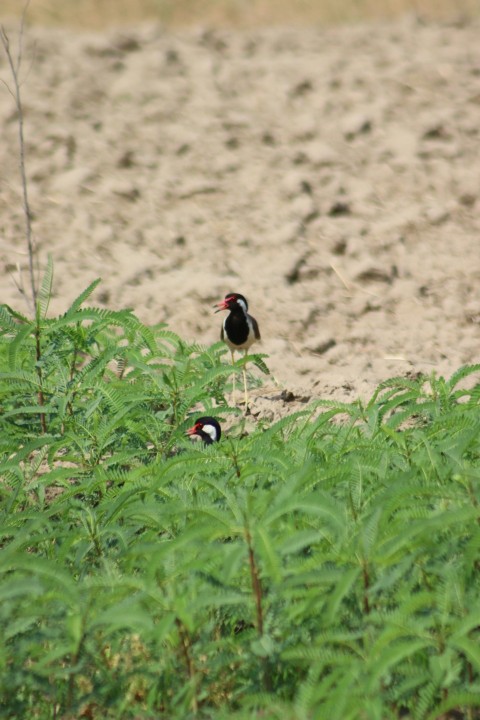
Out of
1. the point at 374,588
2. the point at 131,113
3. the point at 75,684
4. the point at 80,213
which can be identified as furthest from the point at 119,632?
the point at 131,113

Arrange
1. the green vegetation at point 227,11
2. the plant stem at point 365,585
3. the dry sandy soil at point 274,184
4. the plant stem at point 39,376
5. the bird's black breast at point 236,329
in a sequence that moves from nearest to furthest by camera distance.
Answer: the plant stem at point 365,585 < the plant stem at point 39,376 < the bird's black breast at point 236,329 < the dry sandy soil at point 274,184 < the green vegetation at point 227,11

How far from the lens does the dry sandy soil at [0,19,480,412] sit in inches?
284

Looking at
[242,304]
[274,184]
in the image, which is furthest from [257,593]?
[274,184]

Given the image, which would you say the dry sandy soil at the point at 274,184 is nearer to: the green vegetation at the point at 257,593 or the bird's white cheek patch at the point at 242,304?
the bird's white cheek patch at the point at 242,304

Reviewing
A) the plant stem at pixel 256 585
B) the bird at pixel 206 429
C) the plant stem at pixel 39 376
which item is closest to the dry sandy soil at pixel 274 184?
the bird at pixel 206 429

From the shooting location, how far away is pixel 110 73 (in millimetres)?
9352

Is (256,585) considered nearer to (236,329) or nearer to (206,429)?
(206,429)

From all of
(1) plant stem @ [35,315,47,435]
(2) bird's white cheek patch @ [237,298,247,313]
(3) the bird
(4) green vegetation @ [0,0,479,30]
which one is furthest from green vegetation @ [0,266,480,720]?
(4) green vegetation @ [0,0,479,30]

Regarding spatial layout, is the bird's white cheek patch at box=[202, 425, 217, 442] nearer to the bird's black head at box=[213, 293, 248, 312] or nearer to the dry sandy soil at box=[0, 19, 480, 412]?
the dry sandy soil at box=[0, 19, 480, 412]

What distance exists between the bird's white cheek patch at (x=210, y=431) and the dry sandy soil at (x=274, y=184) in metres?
1.01

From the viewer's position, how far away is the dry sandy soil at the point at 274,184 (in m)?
7.22

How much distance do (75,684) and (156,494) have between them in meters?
1.04

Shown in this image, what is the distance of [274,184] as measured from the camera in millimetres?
8445

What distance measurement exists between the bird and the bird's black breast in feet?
4.15
